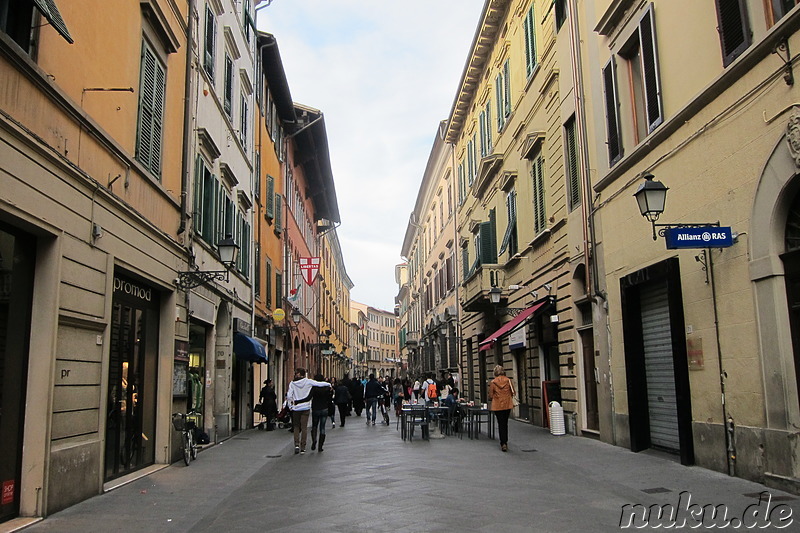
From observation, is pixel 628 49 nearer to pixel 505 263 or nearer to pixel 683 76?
pixel 683 76

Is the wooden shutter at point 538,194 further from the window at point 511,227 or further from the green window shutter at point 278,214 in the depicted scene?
the green window shutter at point 278,214

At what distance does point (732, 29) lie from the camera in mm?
8930

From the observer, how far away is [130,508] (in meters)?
8.08

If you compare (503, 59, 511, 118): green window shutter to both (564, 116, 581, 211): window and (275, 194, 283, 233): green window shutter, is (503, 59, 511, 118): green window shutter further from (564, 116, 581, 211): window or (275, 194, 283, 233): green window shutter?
(275, 194, 283, 233): green window shutter

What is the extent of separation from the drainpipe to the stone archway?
9.65 meters

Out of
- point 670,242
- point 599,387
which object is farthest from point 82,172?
point 599,387

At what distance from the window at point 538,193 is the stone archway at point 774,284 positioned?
386 inches

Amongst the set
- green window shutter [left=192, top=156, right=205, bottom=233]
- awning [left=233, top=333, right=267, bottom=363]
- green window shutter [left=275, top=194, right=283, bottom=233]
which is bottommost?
awning [left=233, top=333, right=267, bottom=363]

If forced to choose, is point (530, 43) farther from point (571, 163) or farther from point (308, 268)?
point (308, 268)

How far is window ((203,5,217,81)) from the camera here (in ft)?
51.2

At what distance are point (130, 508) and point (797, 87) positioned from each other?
8781 mm

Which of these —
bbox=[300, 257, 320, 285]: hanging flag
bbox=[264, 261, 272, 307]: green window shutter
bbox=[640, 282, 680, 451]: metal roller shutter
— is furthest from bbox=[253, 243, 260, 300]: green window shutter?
bbox=[640, 282, 680, 451]: metal roller shutter

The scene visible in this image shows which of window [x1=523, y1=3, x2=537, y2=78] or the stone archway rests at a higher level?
window [x1=523, y1=3, x2=537, y2=78]

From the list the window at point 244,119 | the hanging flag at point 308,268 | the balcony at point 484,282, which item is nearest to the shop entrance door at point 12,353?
the window at point 244,119
